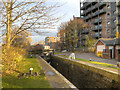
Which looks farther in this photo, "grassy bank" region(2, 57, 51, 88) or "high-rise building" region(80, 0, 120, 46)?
"high-rise building" region(80, 0, 120, 46)

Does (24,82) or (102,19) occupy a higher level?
(102,19)

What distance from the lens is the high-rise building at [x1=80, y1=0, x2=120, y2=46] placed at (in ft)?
107

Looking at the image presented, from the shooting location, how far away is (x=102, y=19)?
121ft

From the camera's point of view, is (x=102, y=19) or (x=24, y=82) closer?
(x=24, y=82)

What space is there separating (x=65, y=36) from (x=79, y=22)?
25.8 feet

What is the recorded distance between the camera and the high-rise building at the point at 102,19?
32.6 meters

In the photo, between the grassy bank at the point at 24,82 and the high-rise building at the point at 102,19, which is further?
the high-rise building at the point at 102,19

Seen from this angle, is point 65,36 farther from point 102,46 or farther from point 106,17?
point 102,46

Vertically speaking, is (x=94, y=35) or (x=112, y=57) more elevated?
(x=94, y=35)

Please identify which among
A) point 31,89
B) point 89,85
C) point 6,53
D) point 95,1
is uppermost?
point 95,1

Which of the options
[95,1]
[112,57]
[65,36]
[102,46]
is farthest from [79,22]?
[112,57]

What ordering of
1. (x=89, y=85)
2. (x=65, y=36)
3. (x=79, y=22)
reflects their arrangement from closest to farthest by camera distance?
1. (x=89, y=85)
2. (x=79, y=22)
3. (x=65, y=36)

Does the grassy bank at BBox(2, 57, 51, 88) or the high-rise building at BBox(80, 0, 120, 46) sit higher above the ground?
the high-rise building at BBox(80, 0, 120, 46)

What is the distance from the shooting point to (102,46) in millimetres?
20938
